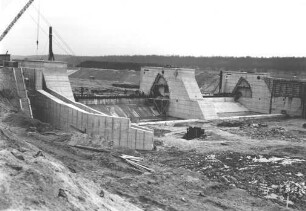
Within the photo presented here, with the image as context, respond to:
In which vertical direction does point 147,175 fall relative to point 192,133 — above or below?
below

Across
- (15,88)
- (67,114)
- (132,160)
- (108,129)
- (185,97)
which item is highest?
(15,88)

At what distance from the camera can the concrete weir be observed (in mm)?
18859

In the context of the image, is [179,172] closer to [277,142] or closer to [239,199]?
[239,199]

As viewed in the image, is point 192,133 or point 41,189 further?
point 192,133

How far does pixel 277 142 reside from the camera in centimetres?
2241

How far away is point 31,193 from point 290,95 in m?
31.7

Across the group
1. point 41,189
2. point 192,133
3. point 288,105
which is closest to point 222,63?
point 288,105

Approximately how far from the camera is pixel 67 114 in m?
21.2

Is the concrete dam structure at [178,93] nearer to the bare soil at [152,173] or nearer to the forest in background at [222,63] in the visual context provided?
the bare soil at [152,173]

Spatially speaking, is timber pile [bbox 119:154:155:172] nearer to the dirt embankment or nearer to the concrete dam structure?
the dirt embankment

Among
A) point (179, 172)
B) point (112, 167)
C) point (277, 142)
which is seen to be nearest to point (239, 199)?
point (179, 172)

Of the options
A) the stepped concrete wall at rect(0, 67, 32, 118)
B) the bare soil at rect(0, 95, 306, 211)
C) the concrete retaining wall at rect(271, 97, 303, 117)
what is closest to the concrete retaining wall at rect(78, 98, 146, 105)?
the stepped concrete wall at rect(0, 67, 32, 118)

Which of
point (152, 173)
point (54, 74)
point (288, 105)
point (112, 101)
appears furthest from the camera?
point (288, 105)

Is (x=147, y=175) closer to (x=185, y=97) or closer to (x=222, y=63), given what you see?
(x=185, y=97)
